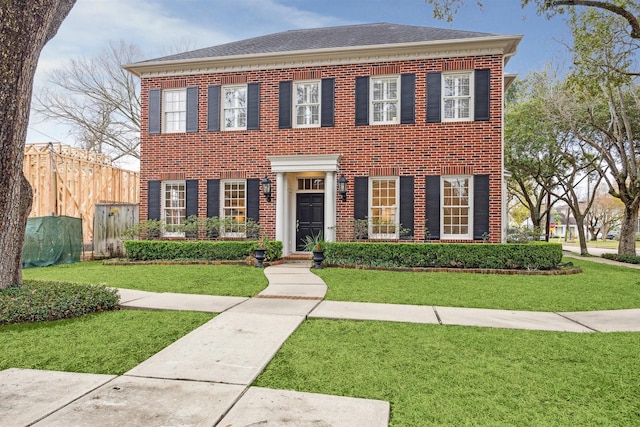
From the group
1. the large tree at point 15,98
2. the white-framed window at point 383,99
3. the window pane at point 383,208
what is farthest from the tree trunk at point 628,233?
the large tree at point 15,98

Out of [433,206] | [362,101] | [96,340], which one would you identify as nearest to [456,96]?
[362,101]

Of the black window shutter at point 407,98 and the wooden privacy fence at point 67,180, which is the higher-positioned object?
the black window shutter at point 407,98

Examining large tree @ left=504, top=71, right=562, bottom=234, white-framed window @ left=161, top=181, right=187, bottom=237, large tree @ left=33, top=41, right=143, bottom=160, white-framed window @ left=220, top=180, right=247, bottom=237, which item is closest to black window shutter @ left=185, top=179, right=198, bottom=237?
white-framed window @ left=161, top=181, right=187, bottom=237

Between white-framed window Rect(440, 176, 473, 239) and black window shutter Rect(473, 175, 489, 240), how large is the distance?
18 cm

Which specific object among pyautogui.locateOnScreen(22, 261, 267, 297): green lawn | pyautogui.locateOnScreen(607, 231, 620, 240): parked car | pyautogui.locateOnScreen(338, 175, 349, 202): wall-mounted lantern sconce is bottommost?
pyautogui.locateOnScreen(607, 231, 620, 240): parked car

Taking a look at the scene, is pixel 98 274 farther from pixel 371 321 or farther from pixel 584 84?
pixel 584 84

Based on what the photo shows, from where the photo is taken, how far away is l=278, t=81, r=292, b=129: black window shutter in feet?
38.7

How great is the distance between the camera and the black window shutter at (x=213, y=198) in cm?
1213

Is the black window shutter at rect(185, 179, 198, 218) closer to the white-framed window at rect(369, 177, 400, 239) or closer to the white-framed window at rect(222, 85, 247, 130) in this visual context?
the white-framed window at rect(222, 85, 247, 130)

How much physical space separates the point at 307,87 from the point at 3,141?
8.49 metres

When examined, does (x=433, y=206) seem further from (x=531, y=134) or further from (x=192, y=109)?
(x=531, y=134)

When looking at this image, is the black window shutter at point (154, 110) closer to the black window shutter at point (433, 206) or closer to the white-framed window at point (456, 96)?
the black window shutter at point (433, 206)

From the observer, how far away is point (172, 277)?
823 cm

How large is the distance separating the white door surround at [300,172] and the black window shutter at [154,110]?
420cm
